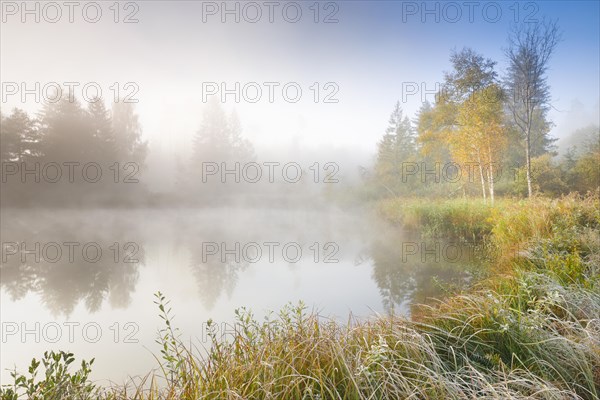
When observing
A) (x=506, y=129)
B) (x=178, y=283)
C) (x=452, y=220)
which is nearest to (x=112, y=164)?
(x=178, y=283)

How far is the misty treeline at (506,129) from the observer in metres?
10.7

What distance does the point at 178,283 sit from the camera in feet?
17.3

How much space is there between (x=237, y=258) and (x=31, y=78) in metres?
17.2

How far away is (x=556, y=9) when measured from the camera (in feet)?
31.5

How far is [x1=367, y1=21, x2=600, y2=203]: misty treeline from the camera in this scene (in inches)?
422

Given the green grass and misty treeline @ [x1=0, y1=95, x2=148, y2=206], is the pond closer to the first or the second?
the green grass

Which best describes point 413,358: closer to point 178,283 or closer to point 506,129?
point 178,283

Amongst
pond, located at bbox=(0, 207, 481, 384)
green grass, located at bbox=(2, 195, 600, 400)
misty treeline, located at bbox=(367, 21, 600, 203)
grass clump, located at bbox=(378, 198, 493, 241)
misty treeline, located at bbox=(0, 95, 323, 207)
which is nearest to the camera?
Result: green grass, located at bbox=(2, 195, 600, 400)

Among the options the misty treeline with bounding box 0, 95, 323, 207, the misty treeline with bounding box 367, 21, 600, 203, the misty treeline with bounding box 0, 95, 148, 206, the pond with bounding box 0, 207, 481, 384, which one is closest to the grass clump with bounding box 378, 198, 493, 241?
the pond with bounding box 0, 207, 481, 384

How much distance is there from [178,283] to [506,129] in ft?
41.7

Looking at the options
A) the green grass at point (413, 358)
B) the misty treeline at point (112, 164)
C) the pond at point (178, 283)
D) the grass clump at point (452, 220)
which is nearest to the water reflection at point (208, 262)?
the pond at point (178, 283)

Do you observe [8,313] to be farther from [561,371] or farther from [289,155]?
[289,155]

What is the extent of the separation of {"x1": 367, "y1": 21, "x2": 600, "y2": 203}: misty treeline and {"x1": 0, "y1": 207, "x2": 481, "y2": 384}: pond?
16.4ft

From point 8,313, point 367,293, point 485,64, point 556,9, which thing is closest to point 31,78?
point 8,313
